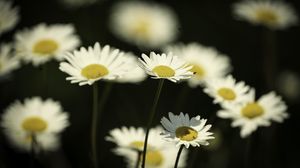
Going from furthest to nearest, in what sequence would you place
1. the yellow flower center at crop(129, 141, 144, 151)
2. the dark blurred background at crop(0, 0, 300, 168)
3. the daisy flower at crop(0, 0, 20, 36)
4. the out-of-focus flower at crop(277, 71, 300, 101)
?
the out-of-focus flower at crop(277, 71, 300, 101)
the dark blurred background at crop(0, 0, 300, 168)
the daisy flower at crop(0, 0, 20, 36)
the yellow flower center at crop(129, 141, 144, 151)

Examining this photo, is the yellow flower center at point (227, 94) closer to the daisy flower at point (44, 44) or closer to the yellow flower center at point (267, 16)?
the daisy flower at point (44, 44)

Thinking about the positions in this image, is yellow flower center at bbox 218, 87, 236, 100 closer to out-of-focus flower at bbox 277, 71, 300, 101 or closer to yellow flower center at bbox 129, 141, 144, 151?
yellow flower center at bbox 129, 141, 144, 151

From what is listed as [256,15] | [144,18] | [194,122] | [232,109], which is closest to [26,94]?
[144,18]

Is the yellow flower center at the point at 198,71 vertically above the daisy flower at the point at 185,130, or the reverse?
the yellow flower center at the point at 198,71

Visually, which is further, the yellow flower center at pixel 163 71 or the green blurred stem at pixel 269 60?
the green blurred stem at pixel 269 60

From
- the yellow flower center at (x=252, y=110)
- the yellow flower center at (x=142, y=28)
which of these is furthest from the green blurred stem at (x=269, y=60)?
the yellow flower center at (x=252, y=110)

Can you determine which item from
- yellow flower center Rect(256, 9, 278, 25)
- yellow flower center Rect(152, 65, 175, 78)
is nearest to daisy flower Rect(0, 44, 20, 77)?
yellow flower center Rect(152, 65, 175, 78)

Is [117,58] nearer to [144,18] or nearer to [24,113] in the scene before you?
[24,113]

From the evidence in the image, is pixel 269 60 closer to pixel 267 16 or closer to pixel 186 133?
pixel 267 16

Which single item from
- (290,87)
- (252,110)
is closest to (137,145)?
(252,110)
